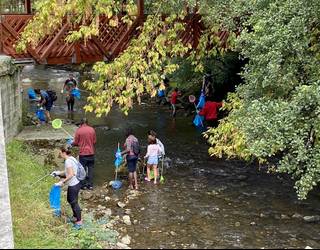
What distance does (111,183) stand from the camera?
13828 millimetres

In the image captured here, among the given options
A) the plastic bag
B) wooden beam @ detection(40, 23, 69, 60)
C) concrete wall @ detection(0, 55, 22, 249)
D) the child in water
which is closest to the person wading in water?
the child in water

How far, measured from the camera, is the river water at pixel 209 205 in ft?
33.7

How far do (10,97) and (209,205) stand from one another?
23.0 feet

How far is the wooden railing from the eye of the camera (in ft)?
47.7

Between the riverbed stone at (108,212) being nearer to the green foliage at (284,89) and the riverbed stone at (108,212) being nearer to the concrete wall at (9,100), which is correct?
the concrete wall at (9,100)

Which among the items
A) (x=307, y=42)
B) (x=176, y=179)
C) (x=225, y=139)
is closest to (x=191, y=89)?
(x=176, y=179)

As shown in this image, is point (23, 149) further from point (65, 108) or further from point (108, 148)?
point (65, 108)

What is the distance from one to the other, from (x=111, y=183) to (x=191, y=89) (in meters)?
11.8

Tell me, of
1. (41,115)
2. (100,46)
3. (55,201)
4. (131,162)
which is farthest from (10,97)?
(55,201)

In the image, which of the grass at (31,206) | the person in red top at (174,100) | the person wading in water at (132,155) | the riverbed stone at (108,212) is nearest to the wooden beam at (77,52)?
the grass at (31,206)

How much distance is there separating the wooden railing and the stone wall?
462 millimetres

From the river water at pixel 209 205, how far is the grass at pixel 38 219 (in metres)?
0.94

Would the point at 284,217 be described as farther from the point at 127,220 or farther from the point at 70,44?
the point at 70,44

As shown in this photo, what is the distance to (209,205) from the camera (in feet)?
41.1
